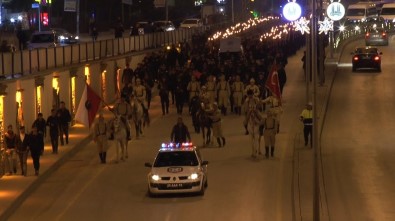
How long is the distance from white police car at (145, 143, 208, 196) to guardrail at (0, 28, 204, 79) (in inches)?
324

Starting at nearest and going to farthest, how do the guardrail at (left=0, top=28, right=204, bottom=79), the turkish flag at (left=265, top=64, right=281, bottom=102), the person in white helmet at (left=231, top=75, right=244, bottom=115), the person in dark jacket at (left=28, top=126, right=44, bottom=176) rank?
the person in dark jacket at (left=28, top=126, right=44, bottom=176) → the turkish flag at (left=265, top=64, right=281, bottom=102) → the guardrail at (left=0, top=28, right=204, bottom=79) → the person in white helmet at (left=231, top=75, right=244, bottom=115)

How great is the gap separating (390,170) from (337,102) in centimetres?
1715

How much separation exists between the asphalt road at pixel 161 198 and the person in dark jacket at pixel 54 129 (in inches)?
25.6

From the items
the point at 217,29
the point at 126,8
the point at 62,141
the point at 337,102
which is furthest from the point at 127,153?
the point at 126,8

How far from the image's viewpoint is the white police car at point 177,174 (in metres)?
27.3

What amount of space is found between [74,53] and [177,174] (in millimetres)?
18931

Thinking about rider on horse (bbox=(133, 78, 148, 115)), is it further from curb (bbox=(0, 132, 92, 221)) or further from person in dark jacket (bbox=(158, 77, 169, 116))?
person in dark jacket (bbox=(158, 77, 169, 116))

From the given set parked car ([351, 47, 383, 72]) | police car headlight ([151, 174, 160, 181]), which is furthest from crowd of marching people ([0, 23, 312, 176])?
parked car ([351, 47, 383, 72])

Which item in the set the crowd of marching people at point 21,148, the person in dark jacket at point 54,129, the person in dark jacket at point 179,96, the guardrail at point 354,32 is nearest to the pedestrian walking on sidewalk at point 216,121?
the person in dark jacket at point 54,129

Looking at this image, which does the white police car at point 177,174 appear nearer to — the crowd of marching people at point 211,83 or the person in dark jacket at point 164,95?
the crowd of marching people at point 211,83

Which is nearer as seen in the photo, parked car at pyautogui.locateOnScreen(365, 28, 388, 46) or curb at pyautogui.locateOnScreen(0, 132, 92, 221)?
curb at pyautogui.locateOnScreen(0, 132, 92, 221)

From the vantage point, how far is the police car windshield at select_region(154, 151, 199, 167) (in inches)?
1089

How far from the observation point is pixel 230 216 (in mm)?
25141

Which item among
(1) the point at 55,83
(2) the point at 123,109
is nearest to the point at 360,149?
(2) the point at 123,109
